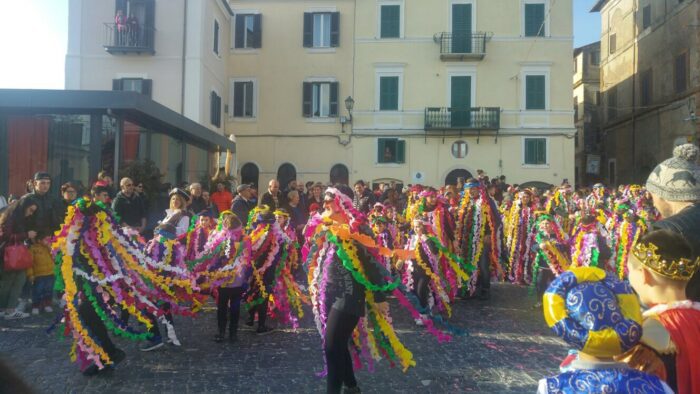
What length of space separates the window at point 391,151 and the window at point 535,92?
20.0 feet

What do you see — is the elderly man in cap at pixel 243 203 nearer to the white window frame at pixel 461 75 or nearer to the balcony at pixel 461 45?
the white window frame at pixel 461 75

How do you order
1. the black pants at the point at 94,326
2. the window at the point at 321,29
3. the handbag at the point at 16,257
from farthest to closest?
the window at the point at 321,29 → the handbag at the point at 16,257 → the black pants at the point at 94,326

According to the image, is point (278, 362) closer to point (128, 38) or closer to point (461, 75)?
point (128, 38)

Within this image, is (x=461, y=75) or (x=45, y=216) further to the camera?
(x=461, y=75)

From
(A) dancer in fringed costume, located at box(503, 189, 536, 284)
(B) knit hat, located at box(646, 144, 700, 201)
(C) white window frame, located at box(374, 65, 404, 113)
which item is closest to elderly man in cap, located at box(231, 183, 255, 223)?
(A) dancer in fringed costume, located at box(503, 189, 536, 284)

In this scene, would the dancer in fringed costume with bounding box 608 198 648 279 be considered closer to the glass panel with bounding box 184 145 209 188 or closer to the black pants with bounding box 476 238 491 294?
the black pants with bounding box 476 238 491 294

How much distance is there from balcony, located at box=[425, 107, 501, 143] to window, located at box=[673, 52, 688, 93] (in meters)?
8.50

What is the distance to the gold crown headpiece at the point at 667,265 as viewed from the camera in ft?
8.21

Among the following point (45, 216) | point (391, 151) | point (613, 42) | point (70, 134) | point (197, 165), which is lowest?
point (45, 216)

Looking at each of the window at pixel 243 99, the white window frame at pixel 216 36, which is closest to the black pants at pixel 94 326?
the white window frame at pixel 216 36

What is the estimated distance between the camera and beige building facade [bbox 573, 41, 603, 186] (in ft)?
125

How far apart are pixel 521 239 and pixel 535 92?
59.4 feet

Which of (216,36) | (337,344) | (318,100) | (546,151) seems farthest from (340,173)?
(337,344)

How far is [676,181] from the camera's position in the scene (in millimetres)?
3598
